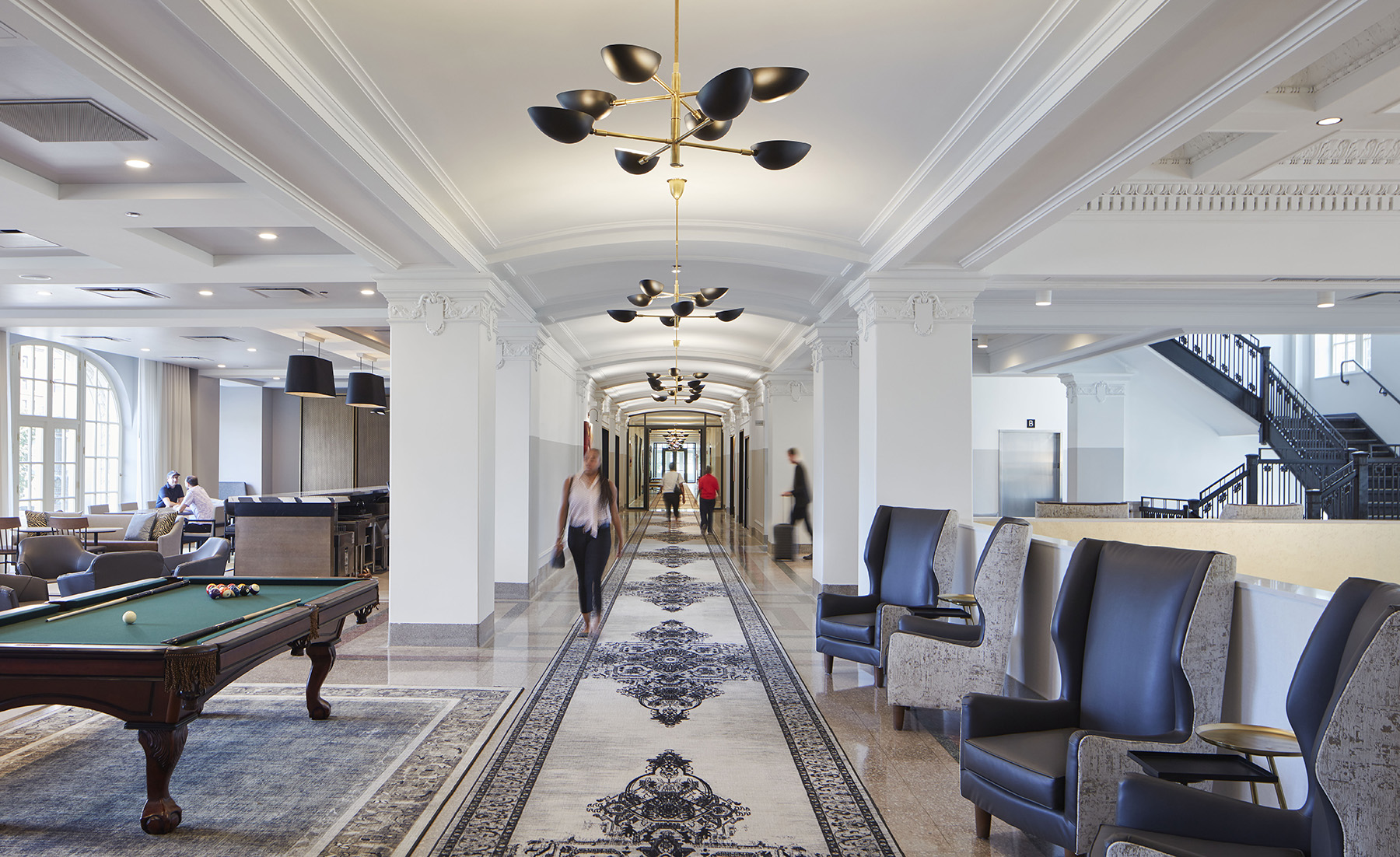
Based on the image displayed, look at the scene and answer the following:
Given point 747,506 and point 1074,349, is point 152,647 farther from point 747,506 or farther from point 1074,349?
point 747,506

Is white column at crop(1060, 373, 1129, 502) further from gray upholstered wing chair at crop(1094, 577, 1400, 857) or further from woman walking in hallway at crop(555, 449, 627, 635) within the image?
gray upholstered wing chair at crop(1094, 577, 1400, 857)

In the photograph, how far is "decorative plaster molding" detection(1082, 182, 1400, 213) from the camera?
6.05m

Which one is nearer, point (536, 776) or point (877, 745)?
point (536, 776)

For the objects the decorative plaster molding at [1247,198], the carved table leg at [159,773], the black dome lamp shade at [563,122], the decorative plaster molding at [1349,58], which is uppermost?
the decorative plaster molding at [1247,198]

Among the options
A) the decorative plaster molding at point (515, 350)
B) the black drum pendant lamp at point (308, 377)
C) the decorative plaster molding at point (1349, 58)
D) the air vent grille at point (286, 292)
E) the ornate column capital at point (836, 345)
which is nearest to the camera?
the decorative plaster molding at point (1349, 58)

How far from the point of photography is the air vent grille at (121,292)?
27.1ft

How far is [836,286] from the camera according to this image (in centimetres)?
739

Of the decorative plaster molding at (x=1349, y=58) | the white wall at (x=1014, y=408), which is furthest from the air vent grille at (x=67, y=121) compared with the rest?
the white wall at (x=1014, y=408)

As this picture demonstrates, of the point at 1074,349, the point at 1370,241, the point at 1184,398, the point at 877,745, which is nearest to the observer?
the point at 877,745

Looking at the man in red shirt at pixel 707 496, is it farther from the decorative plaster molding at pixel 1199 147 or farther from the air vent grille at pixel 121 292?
the decorative plaster molding at pixel 1199 147

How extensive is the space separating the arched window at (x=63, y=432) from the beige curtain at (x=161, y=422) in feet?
1.30

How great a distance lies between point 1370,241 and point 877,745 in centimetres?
549

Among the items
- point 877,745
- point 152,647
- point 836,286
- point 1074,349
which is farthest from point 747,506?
point 152,647

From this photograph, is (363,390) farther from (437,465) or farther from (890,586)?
(890,586)
